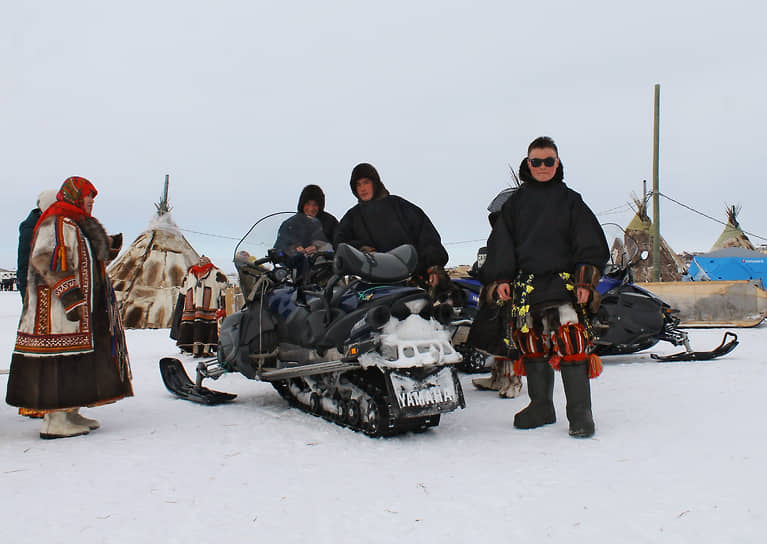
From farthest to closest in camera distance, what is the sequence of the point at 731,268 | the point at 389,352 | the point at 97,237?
the point at 731,268 < the point at 97,237 < the point at 389,352

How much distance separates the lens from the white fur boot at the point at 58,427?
3.19 m

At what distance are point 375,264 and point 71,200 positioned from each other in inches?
73.6

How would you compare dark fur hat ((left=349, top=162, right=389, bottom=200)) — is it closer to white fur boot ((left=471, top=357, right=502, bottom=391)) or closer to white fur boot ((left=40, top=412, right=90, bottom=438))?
white fur boot ((left=471, top=357, right=502, bottom=391))

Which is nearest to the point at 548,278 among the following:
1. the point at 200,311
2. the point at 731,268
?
the point at 200,311

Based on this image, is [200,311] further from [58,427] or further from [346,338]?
[346,338]

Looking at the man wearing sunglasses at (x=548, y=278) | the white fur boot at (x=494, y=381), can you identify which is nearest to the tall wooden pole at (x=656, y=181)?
the white fur boot at (x=494, y=381)

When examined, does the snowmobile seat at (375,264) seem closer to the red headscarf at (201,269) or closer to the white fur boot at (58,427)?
the white fur boot at (58,427)

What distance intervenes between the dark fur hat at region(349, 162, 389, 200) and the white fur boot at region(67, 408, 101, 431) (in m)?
2.37

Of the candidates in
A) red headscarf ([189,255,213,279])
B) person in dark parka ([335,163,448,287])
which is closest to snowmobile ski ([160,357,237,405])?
person in dark parka ([335,163,448,287])

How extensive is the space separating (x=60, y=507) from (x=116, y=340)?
1.59 meters

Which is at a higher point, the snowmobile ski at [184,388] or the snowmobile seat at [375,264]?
the snowmobile seat at [375,264]

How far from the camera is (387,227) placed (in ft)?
13.8

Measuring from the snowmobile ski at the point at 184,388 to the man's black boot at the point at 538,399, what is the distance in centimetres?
218

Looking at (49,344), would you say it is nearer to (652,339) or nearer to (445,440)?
(445,440)
